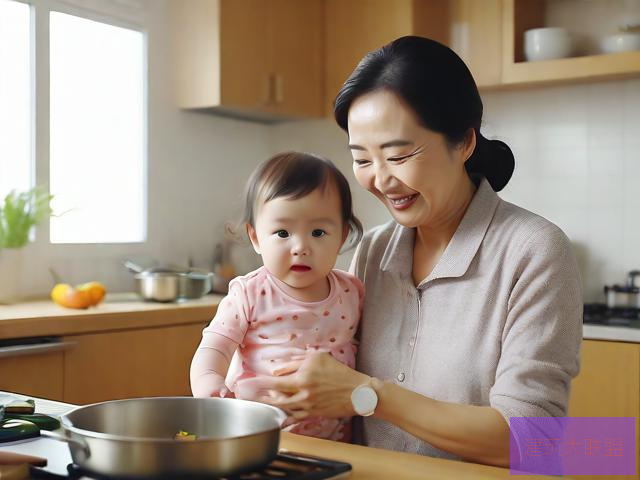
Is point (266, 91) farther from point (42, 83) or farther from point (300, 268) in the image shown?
point (300, 268)

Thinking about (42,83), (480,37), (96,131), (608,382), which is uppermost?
(480,37)

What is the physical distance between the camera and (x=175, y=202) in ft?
12.8

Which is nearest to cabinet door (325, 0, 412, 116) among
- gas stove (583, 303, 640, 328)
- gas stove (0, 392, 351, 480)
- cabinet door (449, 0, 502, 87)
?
cabinet door (449, 0, 502, 87)

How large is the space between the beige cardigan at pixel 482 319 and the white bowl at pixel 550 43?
1.93 m

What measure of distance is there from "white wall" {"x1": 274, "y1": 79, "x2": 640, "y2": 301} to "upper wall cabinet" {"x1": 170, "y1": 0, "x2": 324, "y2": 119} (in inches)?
36.1

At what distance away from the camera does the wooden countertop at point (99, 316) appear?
2.60m

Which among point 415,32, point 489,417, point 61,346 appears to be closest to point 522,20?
point 415,32

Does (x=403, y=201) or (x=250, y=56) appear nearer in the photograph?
(x=403, y=201)

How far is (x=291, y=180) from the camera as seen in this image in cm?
160

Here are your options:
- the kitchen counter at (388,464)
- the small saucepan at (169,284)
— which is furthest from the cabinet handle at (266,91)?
the kitchen counter at (388,464)

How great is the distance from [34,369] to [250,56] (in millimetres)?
1843

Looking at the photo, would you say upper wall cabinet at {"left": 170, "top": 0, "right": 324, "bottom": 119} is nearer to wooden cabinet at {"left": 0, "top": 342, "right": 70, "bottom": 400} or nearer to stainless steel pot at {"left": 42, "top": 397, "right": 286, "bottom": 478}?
wooden cabinet at {"left": 0, "top": 342, "right": 70, "bottom": 400}

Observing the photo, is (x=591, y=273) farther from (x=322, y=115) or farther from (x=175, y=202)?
(x=175, y=202)

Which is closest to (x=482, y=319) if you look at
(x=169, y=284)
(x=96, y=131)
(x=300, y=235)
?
(x=300, y=235)
